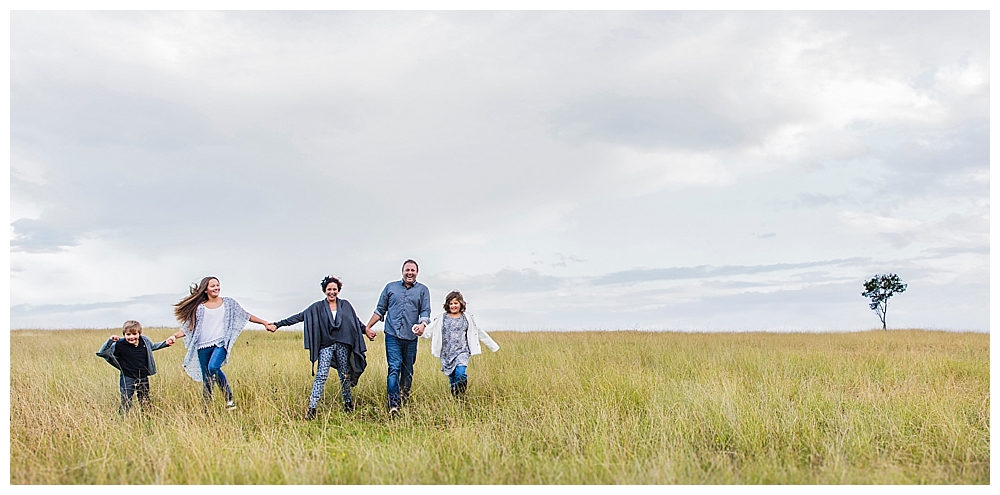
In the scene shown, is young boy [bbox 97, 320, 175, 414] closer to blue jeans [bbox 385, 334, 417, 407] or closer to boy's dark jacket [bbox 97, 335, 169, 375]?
boy's dark jacket [bbox 97, 335, 169, 375]

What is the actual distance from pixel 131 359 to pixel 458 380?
4156mm

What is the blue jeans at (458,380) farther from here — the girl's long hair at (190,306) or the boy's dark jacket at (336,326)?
the girl's long hair at (190,306)

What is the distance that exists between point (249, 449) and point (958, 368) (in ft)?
41.4

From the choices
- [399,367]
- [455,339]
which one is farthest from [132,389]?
[455,339]

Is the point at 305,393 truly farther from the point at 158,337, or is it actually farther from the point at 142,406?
the point at 158,337

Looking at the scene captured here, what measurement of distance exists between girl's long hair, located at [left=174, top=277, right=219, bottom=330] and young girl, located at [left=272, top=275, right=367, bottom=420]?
39.5 inches

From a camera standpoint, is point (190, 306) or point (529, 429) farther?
point (190, 306)

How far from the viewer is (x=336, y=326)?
866 centimetres

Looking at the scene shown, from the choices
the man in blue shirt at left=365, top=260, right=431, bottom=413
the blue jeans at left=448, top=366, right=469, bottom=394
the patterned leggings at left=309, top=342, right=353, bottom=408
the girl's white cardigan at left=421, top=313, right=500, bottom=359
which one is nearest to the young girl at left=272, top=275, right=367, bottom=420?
the patterned leggings at left=309, top=342, right=353, bottom=408

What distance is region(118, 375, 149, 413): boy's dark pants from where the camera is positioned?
28.1ft

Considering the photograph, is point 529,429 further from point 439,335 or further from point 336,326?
point 336,326

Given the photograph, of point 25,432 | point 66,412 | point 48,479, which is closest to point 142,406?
point 66,412

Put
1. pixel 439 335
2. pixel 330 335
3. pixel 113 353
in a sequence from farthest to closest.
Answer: pixel 439 335, pixel 330 335, pixel 113 353

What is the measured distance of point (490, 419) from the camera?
7715 mm
